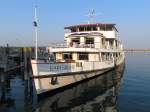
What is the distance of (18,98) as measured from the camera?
72.0 ft

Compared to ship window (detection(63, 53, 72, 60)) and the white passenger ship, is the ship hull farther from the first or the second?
ship window (detection(63, 53, 72, 60))

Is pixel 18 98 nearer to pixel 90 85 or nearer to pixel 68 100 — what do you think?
pixel 68 100

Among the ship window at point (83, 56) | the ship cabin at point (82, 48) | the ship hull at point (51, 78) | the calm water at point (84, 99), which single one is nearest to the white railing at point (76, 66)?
the ship hull at point (51, 78)

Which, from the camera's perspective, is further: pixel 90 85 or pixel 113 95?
pixel 90 85

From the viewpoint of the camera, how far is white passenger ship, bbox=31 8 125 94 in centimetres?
2161

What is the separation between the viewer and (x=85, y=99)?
21.0 m

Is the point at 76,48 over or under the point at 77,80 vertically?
over

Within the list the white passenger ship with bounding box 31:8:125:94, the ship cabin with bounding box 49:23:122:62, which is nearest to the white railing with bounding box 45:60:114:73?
the white passenger ship with bounding box 31:8:125:94

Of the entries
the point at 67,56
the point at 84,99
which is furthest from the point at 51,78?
the point at 67,56

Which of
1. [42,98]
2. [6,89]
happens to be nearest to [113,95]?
[42,98]

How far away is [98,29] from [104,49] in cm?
441

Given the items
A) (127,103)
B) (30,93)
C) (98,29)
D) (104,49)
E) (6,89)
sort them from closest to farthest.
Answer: (127,103) → (30,93) → (6,89) → (104,49) → (98,29)

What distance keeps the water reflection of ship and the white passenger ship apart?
991 mm

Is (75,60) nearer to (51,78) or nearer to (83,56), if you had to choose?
(83,56)
